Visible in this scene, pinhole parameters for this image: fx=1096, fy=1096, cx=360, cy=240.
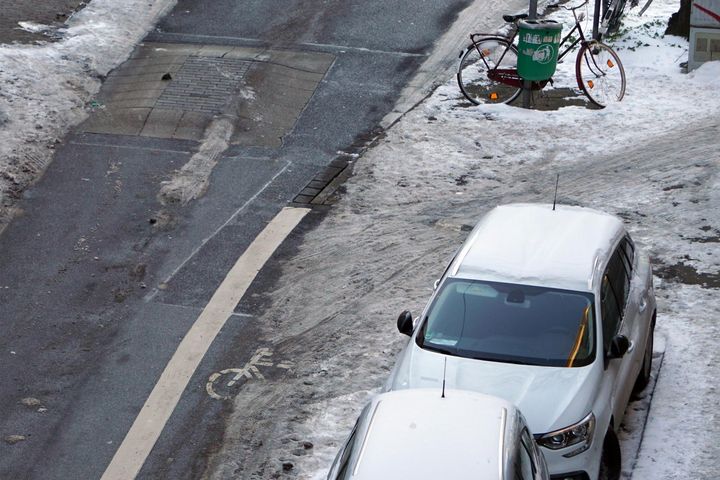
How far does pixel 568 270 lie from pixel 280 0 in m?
13.6

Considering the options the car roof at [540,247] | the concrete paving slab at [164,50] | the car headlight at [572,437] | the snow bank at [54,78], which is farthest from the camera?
the concrete paving slab at [164,50]

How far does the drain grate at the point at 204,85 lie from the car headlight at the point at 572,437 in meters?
9.99

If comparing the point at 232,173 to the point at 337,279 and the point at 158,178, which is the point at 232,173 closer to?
the point at 158,178

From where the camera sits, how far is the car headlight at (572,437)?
7.65m

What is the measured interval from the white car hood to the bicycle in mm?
9031

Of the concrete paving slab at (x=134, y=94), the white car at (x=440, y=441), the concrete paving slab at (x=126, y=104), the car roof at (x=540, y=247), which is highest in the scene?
the white car at (x=440, y=441)

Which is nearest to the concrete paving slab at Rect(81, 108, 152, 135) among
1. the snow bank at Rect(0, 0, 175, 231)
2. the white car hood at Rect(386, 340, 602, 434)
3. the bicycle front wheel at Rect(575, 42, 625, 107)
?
the snow bank at Rect(0, 0, 175, 231)

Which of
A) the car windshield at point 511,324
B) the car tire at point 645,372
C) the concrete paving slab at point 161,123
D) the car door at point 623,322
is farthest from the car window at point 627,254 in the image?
the concrete paving slab at point 161,123

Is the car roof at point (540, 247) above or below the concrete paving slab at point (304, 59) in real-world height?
above

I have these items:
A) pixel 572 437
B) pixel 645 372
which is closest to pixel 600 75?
pixel 645 372

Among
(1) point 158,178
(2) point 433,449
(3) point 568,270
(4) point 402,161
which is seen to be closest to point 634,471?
(3) point 568,270

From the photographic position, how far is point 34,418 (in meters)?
9.69

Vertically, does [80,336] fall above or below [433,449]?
below

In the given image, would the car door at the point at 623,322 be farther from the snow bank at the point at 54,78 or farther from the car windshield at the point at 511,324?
the snow bank at the point at 54,78
